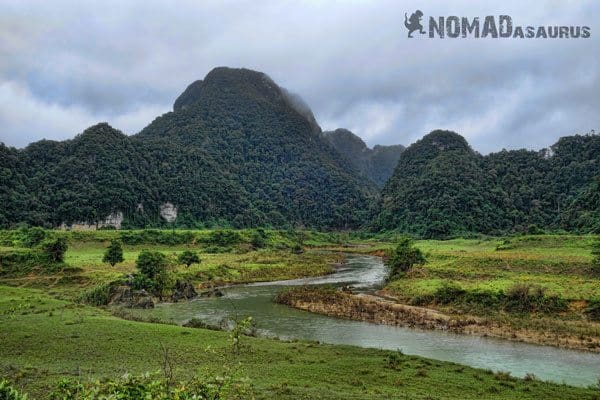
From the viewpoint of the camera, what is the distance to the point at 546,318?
115 ft

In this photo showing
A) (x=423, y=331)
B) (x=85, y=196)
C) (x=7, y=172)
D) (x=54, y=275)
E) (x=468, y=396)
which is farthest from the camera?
(x=85, y=196)

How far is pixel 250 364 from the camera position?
71.5 ft

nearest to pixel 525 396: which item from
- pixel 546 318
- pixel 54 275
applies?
pixel 546 318

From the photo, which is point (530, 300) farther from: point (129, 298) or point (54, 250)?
point (54, 250)

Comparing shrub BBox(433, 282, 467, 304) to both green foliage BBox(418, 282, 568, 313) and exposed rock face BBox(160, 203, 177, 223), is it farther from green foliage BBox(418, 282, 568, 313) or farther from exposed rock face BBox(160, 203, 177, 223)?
exposed rock face BBox(160, 203, 177, 223)

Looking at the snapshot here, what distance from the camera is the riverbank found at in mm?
30922

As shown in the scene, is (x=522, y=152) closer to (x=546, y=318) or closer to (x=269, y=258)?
(x=269, y=258)

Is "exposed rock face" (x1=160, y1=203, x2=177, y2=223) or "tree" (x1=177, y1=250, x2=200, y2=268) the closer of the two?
"tree" (x1=177, y1=250, x2=200, y2=268)

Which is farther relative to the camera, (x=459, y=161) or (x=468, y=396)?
(x=459, y=161)

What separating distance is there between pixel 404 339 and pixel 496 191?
136m

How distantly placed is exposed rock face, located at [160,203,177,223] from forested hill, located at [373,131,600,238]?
73.9 meters

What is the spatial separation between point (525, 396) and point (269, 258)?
6307 cm

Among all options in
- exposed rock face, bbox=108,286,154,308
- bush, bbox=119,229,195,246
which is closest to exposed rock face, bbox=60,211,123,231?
bush, bbox=119,229,195,246

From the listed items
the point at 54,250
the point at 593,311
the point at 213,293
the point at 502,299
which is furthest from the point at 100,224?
the point at 593,311
